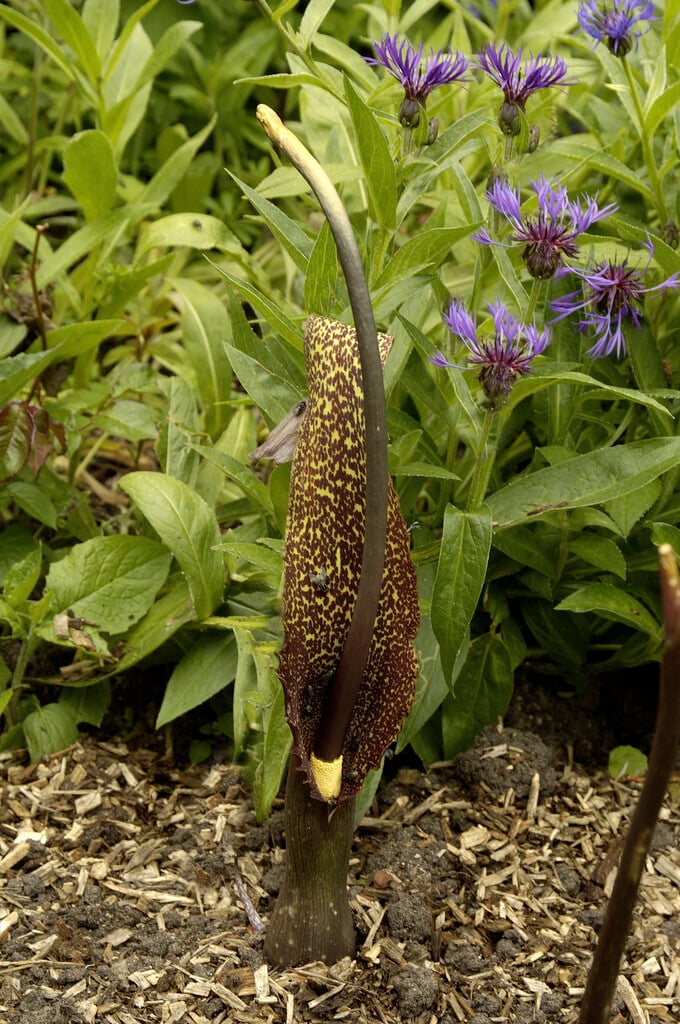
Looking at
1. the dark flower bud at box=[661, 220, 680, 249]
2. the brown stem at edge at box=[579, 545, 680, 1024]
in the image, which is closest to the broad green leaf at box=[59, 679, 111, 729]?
the brown stem at edge at box=[579, 545, 680, 1024]

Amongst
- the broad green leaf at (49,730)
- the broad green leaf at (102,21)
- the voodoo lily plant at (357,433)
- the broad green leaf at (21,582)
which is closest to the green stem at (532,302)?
the voodoo lily plant at (357,433)

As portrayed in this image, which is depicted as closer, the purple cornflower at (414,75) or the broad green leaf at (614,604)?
the purple cornflower at (414,75)

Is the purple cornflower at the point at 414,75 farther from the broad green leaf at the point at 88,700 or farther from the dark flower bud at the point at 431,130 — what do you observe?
the broad green leaf at the point at 88,700

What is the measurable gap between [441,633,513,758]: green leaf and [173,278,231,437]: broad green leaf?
730 mm


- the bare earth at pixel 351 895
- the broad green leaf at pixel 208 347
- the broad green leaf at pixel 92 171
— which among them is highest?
the broad green leaf at pixel 92 171

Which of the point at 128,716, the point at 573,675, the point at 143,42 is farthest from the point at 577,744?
the point at 143,42

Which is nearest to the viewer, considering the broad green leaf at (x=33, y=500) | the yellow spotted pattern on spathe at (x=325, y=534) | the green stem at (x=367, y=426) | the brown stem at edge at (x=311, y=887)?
the green stem at (x=367, y=426)

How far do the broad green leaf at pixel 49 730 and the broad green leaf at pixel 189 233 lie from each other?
0.88 metres

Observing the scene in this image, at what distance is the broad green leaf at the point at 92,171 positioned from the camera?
2.12 metres

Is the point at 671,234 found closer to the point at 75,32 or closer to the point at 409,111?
the point at 409,111

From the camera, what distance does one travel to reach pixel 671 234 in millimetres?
1799

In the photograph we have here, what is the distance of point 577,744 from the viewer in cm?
193

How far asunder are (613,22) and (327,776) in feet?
4.40

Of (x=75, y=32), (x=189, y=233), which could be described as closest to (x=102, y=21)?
(x=75, y=32)
